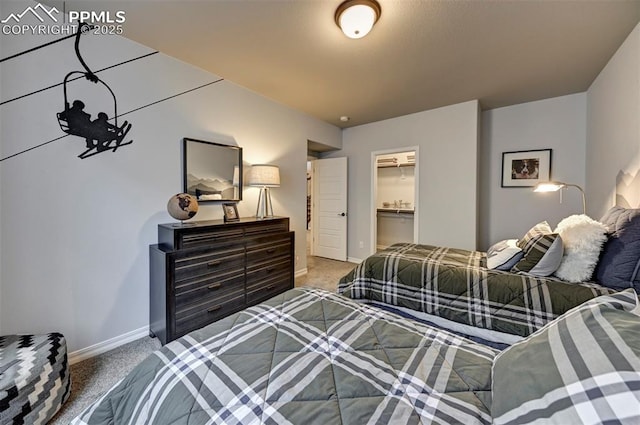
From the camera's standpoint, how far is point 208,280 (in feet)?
7.43

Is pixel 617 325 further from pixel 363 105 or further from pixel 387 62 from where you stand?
pixel 363 105

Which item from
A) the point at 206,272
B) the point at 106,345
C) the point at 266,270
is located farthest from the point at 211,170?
the point at 106,345

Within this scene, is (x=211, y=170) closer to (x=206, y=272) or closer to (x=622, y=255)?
(x=206, y=272)

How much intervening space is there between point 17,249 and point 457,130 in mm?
4670

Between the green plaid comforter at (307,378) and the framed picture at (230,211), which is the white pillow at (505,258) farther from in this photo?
the framed picture at (230,211)

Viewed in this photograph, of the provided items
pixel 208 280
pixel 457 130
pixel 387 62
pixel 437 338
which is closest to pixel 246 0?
pixel 387 62

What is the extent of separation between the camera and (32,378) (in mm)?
1303

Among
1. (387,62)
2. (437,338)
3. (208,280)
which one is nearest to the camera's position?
Answer: (437,338)

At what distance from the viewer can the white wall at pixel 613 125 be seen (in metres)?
2.04

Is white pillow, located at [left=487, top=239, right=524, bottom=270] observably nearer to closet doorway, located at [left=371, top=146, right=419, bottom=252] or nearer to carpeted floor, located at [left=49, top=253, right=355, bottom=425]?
carpeted floor, located at [left=49, top=253, right=355, bottom=425]

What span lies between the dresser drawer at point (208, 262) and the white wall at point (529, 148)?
3.63 meters

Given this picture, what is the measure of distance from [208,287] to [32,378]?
1090mm

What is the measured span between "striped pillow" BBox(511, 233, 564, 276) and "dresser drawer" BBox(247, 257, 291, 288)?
87.3 inches

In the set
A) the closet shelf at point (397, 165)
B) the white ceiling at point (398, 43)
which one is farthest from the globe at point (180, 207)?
the closet shelf at point (397, 165)
